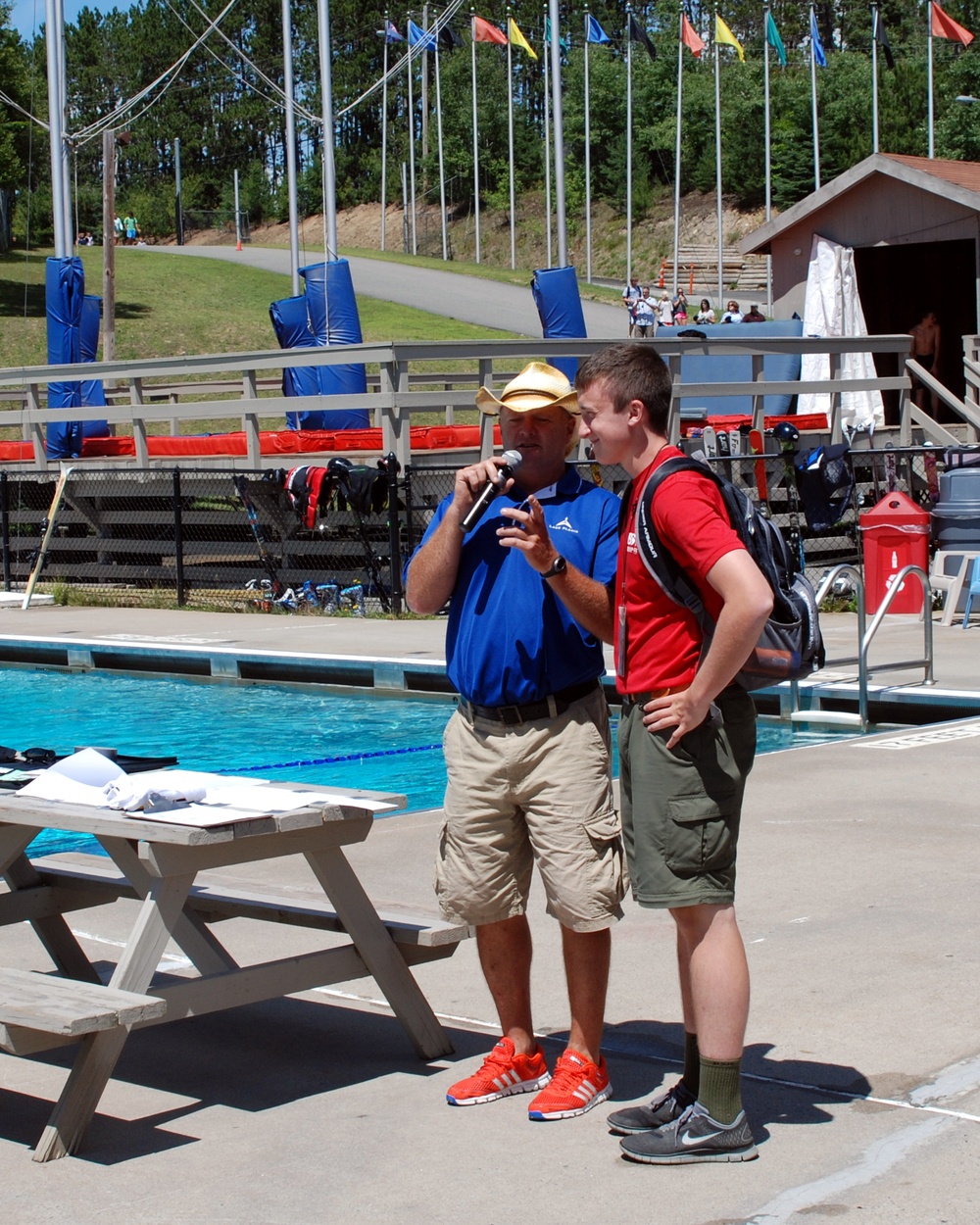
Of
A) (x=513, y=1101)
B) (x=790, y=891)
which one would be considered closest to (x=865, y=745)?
(x=790, y=891)

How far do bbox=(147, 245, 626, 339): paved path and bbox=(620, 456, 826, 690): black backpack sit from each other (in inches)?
1768

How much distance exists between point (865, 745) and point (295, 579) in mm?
9575

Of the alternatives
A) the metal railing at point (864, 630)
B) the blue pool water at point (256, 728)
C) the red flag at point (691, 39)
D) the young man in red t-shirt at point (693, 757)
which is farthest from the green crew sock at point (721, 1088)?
the red flag at point (691, 39)

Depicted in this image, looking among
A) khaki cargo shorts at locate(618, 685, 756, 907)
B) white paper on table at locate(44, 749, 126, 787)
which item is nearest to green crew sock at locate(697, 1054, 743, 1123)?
khaki cargo shorts at locate(618, 685, 756, 907)

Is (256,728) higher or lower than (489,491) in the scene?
lower

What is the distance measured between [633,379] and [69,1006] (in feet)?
6.41

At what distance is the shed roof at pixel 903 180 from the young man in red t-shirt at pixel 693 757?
17.1 meters

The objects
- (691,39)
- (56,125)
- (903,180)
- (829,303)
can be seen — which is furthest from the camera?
(691,39)

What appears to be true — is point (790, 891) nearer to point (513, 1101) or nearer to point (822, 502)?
point (513, 1101)

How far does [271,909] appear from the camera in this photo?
4.50 metres

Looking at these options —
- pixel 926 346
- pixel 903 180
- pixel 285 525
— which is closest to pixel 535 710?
pixel 285 525

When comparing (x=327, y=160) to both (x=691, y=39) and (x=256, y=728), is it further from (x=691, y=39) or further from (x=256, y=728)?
(x=691, y=39)

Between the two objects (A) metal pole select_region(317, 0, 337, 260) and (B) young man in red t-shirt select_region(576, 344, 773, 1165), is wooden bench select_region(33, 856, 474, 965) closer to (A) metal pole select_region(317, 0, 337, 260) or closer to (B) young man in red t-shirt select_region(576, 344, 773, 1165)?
(B) young man in red t-shirt select_region(576, 344, 773, 1165)

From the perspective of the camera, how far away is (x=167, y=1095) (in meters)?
4.11
